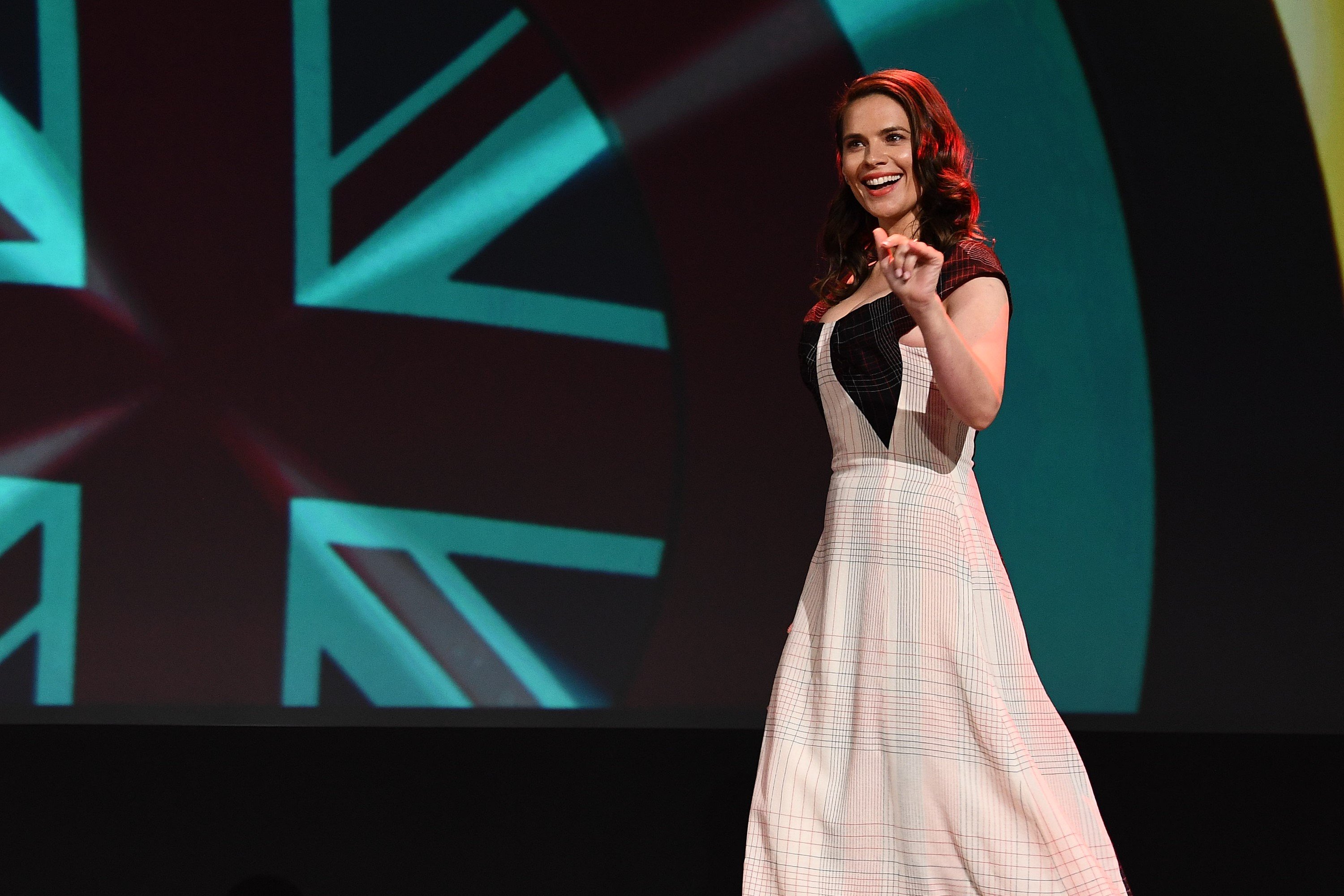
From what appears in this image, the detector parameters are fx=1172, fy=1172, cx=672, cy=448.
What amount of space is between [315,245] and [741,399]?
1.39 metres

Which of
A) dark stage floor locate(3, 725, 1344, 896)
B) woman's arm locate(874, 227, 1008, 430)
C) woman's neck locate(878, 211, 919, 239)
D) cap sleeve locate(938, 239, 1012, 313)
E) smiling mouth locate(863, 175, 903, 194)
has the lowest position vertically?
dark stage floor locate(3, 725, 1344, 896)

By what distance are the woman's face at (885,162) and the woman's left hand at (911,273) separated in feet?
0.92

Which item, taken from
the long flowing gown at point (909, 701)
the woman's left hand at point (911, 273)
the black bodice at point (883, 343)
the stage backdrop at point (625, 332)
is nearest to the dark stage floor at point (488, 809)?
the stage backdrop at point (625, 332)

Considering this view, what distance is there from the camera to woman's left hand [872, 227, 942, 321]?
1179mm

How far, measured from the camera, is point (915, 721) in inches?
51.4

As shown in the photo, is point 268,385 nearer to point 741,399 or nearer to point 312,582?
point 312,582

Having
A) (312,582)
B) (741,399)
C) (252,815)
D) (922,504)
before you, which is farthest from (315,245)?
(922,504)

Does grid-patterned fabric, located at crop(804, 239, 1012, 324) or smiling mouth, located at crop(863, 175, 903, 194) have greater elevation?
smiling mouth, located at crop(863, 175, 903, 194)

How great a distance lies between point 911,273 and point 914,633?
41 centimetres

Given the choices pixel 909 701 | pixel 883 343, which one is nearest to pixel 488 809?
pixel 909 701

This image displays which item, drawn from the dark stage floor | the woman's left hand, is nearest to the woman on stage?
the woman's left hand

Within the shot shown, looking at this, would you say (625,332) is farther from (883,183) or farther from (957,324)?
(957,324)

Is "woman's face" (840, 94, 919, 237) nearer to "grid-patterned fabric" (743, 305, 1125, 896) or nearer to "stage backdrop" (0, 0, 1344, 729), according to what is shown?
"grid-patterned fabric" (743, 305, 1125, 896)

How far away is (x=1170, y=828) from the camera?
97.1 inches
